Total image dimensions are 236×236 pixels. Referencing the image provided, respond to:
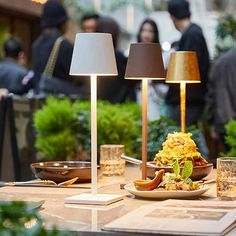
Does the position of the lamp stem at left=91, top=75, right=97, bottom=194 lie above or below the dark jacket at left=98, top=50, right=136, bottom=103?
below

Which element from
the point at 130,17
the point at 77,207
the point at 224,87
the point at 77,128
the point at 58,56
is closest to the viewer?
the point at 77,207

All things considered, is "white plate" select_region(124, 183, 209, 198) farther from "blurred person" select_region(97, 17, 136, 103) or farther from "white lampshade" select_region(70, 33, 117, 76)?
"blurred person" select_region(97, 17, 136, 103)

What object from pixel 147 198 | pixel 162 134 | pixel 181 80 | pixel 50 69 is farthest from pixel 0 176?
pixel 147 198

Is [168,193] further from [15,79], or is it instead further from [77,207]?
[15,79]

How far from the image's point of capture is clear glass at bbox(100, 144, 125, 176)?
124 inches

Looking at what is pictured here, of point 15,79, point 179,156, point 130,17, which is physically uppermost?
point 130,17

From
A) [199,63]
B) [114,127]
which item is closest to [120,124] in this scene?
[114,127]

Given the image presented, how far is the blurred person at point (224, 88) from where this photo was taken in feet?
18.2

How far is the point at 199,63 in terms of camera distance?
5438mm

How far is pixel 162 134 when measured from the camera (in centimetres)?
438

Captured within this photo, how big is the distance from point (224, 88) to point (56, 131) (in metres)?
1.38

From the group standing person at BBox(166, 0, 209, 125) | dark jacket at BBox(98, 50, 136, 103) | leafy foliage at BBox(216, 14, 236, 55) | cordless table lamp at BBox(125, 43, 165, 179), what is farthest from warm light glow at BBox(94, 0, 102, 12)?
cordless table lamp at BBox(125, 43, 165, 179)

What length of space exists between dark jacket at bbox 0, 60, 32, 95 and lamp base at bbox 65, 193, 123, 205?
161 inches

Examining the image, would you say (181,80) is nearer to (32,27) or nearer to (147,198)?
(147,198)
